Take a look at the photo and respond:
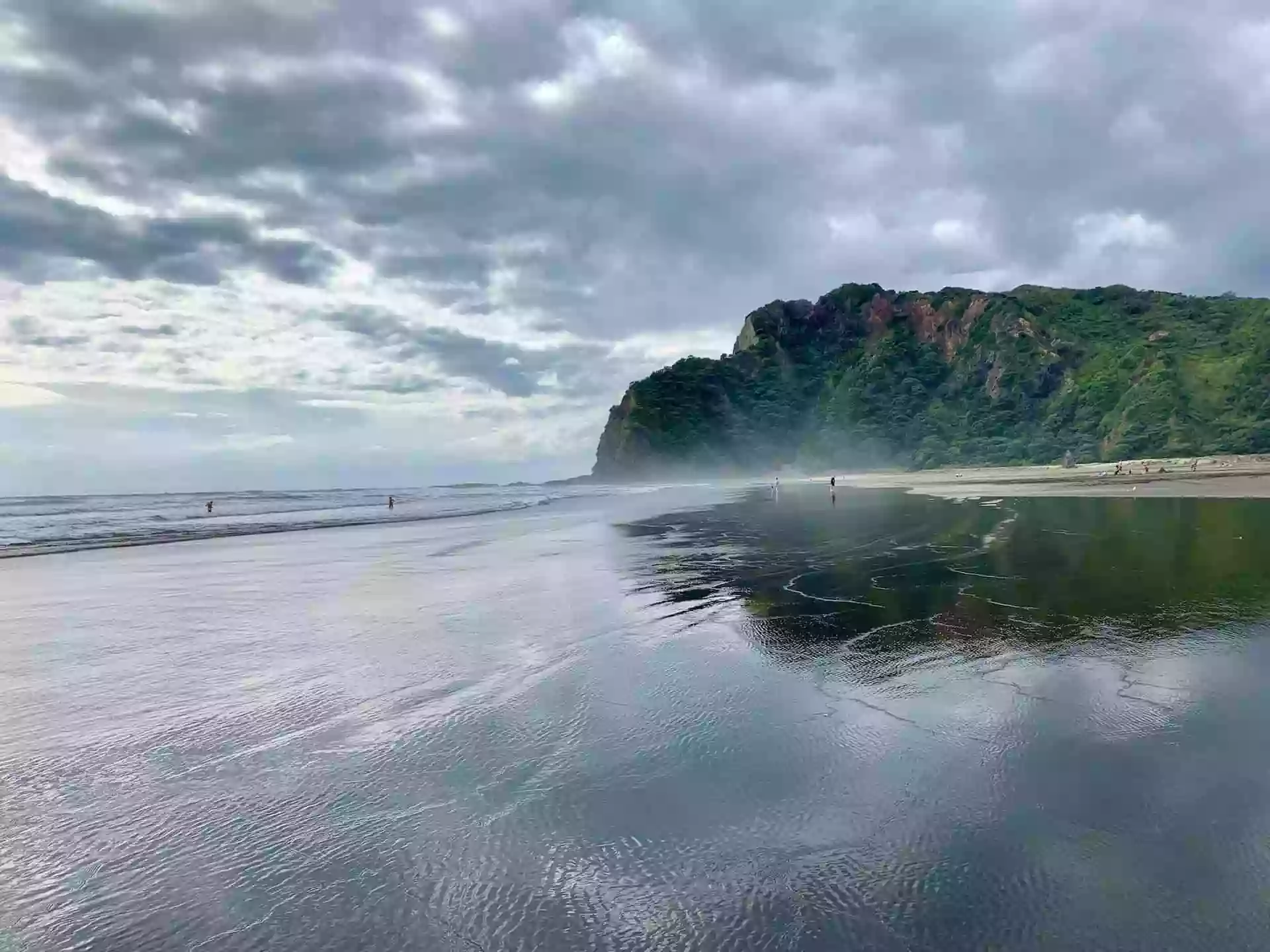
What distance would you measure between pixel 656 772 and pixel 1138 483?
54352 millimetres

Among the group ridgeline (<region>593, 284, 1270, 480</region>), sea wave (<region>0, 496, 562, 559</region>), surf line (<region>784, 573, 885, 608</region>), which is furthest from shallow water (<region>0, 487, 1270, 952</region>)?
ridgeline (<region>593, 284, 1270, 480</region>)

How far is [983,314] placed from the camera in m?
148

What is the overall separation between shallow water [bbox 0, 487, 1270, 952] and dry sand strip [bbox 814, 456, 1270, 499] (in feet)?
95.9

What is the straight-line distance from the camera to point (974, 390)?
465ft

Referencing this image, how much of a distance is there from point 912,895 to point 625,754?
2560mm

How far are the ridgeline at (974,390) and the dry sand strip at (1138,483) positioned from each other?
21.4 meters

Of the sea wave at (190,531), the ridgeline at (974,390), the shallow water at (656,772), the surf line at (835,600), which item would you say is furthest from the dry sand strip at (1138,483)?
the sea wave at (190,531)

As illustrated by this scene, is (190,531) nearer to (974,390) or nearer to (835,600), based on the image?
(835,600)

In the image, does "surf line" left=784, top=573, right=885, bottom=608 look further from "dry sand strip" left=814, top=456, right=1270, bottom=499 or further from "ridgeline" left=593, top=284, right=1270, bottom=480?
"ridgeline" left=593, top=284, right=1270, bottom=480

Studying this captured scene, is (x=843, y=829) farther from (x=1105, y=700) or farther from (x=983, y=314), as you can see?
(x=983, y=314)

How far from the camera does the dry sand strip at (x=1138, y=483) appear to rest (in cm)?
3628

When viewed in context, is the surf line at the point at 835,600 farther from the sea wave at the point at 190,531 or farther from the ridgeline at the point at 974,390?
the ridgeline at the point at 974,390

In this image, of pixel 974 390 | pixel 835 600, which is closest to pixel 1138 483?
pixel 835 600

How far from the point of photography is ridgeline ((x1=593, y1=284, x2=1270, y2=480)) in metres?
94.6
